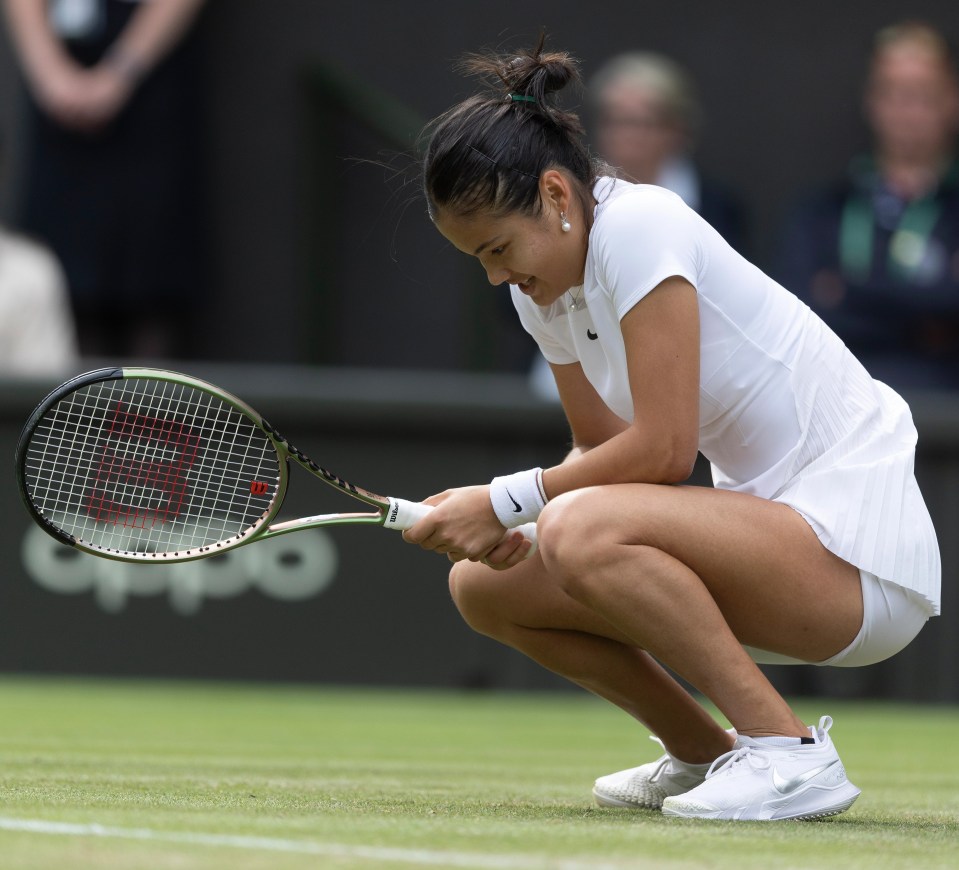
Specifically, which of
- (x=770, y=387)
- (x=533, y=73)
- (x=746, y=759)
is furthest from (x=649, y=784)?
(x=533, y=73)

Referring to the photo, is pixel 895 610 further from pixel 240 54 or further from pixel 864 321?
pixel 240 54

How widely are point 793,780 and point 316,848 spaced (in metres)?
0.91

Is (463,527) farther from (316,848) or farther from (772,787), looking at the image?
(316,848)

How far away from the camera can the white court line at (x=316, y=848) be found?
2326 millimetres

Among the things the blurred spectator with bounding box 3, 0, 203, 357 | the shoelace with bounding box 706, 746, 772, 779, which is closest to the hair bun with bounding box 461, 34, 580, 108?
the shoelace with bounding box 706, 746, 772, 779

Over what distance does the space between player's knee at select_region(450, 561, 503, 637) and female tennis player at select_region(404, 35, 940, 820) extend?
0.15ft

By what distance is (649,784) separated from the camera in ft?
11.0

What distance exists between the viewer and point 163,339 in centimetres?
793

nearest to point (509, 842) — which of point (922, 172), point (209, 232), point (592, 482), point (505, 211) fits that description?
point (592, 482)

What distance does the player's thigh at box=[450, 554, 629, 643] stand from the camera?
3260 mm

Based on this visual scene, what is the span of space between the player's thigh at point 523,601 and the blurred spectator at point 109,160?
466 cm

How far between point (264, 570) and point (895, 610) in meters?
3.68

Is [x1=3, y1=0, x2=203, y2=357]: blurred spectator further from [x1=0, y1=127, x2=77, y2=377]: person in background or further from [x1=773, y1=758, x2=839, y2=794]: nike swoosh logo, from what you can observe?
[x1=773, y1=758, x2=839, y2=794]: nike swoosh logo

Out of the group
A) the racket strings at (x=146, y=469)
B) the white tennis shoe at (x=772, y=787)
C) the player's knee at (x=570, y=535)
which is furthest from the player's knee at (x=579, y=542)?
the racket strings at (x=146, y=469)
